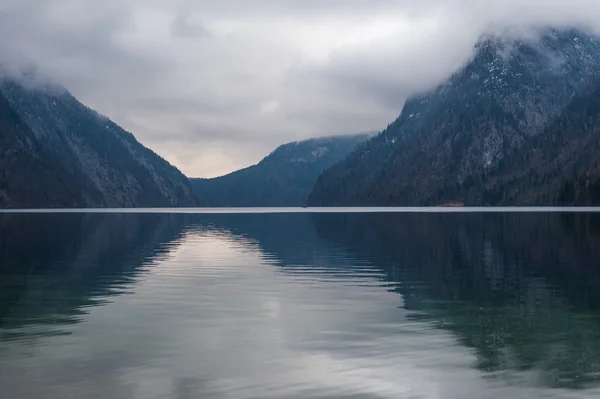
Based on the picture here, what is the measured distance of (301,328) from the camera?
117ft

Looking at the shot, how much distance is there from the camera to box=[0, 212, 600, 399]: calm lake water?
82.4 feet

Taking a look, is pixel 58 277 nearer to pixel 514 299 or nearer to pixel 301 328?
pixel 301 328

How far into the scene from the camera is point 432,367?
27359mm

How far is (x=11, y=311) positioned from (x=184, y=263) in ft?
100.0

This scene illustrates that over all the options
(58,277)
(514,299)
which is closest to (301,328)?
(514,299)

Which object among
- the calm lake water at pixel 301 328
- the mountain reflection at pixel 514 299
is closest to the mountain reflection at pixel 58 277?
the calm lake water at pixel 301 328

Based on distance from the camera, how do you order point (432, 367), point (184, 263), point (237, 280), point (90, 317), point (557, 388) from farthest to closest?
1. point (184, 263)
2. point (237, 280)
3. point (90, 317)
4. point (432, 367)
5. point (557, 388)

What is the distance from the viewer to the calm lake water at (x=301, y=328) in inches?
Answer: 989

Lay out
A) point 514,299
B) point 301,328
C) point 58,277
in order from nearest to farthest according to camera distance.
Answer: point 301,328
point 514,299
point 58,277

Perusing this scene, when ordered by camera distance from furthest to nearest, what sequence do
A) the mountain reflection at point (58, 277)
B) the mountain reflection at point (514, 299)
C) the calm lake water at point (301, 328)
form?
the mountain reflection at point (58, 277) → the mountain reflection at point (514, 299) → the calm lake water at point (301, 328)

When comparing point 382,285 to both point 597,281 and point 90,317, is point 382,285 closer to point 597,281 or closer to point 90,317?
point 597,281

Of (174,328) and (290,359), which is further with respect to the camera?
(174,328)

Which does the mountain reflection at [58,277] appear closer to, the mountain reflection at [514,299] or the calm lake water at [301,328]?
the calm lake water at [301,328]

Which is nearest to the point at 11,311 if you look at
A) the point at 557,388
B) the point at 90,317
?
the point at 90,317
